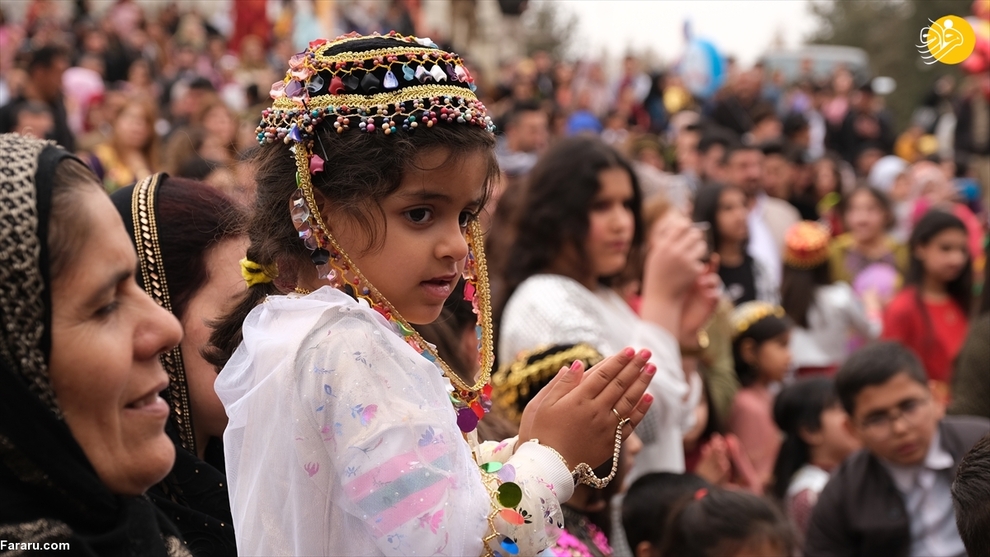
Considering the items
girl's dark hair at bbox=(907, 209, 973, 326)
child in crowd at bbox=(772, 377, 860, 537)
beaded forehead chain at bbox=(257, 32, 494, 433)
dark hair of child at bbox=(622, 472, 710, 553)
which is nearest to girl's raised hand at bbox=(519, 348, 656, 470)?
beaded forehead chain at bbox=(257, 32, 494, 433)

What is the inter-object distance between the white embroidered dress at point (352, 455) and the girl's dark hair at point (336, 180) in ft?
0.56

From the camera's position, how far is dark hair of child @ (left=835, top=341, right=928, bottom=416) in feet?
13.7

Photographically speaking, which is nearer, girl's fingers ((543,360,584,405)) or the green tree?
girl's fingers ((543,360,584,405))

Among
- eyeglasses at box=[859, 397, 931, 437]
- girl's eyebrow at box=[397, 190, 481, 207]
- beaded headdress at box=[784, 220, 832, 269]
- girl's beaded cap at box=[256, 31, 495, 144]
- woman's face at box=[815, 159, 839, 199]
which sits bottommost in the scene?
woman's face at box=[815, 159, 839, 199]

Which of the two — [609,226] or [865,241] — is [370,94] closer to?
[609,226]

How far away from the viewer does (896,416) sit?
4094mm

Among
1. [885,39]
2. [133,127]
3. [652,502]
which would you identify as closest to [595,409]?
[652,502]

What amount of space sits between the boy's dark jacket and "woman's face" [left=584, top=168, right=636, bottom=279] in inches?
46.5

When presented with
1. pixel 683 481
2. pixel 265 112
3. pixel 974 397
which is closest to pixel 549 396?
pixel 265 112

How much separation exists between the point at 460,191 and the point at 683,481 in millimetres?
1919

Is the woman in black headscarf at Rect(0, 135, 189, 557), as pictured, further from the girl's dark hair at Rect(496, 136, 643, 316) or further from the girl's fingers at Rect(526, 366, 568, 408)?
the girl's dark hair at Rect(496, 136, 643, 316)

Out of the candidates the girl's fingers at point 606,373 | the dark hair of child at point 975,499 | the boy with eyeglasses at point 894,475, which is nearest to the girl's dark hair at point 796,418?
the boy with eyeglasses at point 894,475

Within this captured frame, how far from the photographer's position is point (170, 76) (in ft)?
50.6

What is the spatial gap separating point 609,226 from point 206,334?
2.18 metres
